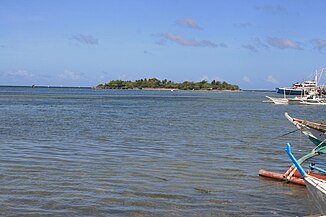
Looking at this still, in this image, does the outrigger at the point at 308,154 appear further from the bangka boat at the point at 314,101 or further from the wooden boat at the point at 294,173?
the bangka boat at the point at 314,101

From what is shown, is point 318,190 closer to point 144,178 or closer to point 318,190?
point 318,190

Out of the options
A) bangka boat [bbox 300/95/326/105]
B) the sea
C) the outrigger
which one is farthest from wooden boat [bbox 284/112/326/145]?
bangka boat [bbox 300/95/326/105]

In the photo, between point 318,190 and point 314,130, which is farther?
point 314,130

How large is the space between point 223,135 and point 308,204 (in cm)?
1577

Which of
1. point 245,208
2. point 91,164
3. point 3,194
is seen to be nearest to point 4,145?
point 91,164

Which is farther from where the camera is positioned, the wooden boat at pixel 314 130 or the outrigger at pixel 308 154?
the wooden boat at pixel 314 130

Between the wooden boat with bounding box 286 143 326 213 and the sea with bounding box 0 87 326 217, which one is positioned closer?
the wooden boat with bounding box 286 143 326 213

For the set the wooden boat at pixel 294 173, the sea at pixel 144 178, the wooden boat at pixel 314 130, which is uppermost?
the wooden boat at pixel 314 130

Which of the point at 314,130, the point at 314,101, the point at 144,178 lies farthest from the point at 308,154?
the point at 314,101

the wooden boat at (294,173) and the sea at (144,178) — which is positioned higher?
the wooden boat at (294,173)

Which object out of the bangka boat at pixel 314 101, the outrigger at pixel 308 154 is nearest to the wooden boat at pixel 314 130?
the outrigger at pixel 308 154

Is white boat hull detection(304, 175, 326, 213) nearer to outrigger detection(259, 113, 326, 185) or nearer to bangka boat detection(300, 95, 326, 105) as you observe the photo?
outrigger detection(259, 113, 326, 185)

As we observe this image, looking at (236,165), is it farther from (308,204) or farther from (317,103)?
(317,103)

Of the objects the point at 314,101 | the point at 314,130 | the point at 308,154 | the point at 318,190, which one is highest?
the point at 314,130
